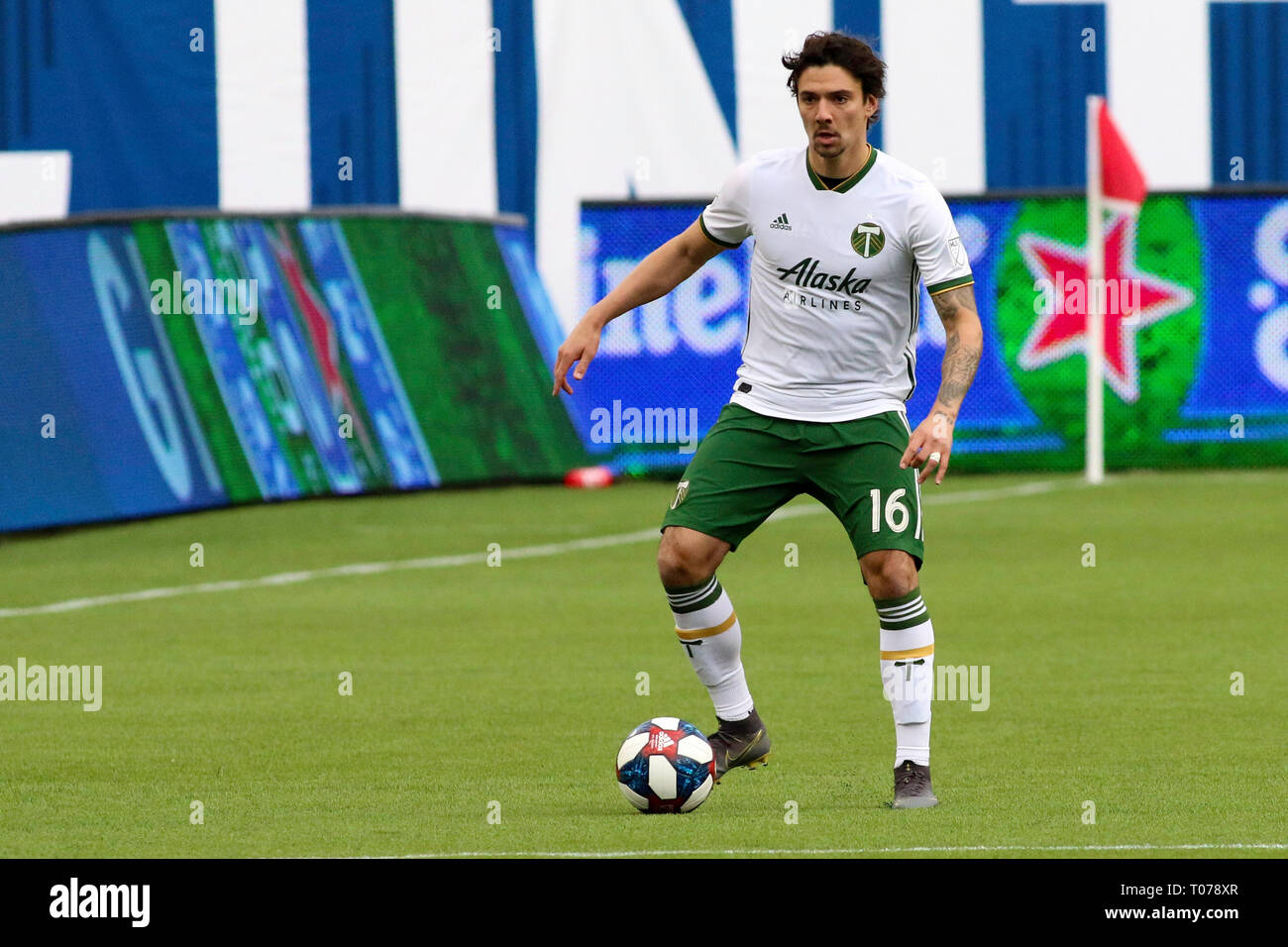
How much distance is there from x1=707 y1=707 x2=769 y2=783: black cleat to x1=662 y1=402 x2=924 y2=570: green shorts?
27.2 inches

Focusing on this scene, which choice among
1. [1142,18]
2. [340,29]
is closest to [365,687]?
[340,29]

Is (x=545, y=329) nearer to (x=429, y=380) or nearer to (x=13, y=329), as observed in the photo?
(x=429, y=380)

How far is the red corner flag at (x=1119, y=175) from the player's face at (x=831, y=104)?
14690 millimetres

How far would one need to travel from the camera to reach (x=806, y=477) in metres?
7.78

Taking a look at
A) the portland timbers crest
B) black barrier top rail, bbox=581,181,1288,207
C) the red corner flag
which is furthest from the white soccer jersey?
black barrier top rail, bbox=581,181,1288,207

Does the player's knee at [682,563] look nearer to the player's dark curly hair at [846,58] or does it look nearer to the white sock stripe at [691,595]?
the white sock stripe at [691,595]

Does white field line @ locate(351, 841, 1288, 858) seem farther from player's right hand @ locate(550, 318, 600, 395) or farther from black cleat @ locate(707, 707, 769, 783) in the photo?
player's right hand @ locate(550, 318, 600, 395)

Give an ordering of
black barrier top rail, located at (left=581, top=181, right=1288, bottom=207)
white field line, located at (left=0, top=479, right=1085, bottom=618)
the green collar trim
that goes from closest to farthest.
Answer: the green collar trim < white field line, located at (left=0, top=479, right=1085, bottom=618) < black barrier top rail, located at (left=581, top=181, right=1288, bottom=207)

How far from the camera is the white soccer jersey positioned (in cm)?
755

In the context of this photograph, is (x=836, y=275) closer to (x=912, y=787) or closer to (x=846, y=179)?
(x=846, y=179)

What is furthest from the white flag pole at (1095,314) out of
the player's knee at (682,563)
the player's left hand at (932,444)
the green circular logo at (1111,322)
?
the player's left hand at (932,444)

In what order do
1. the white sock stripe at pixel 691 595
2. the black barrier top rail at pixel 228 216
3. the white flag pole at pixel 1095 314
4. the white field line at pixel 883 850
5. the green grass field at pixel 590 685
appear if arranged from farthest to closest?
the white flag pole at pixel 1095 314 < the black barrier top rail at pixel 228 216 < the white sock stripe at pixel 691 595 < the green grass field at pixel 590 685 < the white field line at pixel 883 850

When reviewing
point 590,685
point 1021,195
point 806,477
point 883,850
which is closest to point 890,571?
point 806,477

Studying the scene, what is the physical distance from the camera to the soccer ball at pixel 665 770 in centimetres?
740
